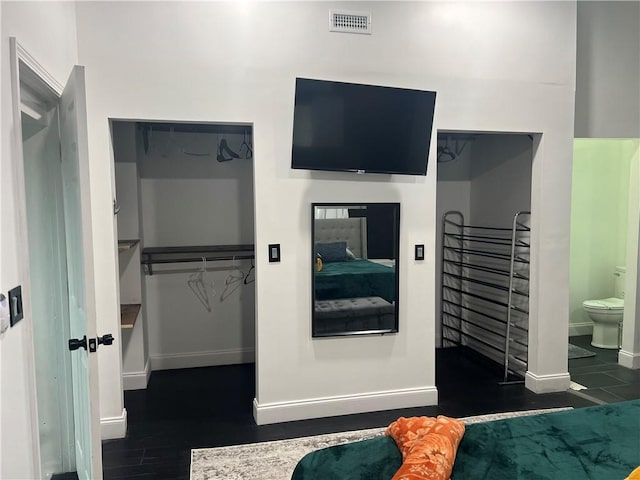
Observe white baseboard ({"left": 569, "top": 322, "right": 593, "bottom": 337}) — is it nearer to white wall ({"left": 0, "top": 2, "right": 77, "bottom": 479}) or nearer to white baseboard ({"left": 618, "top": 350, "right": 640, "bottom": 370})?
white baseboard ({"left": 618, "top": 350, "right": 640, "bottom": 370})

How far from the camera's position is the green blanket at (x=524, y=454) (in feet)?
5.11

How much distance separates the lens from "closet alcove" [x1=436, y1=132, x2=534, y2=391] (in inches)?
154

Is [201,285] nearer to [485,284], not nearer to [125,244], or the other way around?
[125,244]

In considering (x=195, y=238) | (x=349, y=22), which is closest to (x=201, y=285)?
(x=195, y=238)

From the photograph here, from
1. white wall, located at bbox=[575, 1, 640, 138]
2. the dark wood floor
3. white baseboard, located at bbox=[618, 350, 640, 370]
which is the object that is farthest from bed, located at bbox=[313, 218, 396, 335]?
white baseboard, located at bbox=[618, 350, 640, 370]

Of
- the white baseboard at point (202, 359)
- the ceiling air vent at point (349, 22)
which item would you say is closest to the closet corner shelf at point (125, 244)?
the white baseboard at point (202, 359)

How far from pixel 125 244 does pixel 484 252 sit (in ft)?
10.1

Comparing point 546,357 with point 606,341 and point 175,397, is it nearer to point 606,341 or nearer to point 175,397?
point 606,341

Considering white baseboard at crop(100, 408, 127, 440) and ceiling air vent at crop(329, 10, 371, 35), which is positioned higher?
ceiling air vent at crop(329, 10, 371, 35)

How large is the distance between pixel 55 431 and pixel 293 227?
5.90ft

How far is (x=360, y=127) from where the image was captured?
2969mm

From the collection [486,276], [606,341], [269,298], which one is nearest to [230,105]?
[269,298]

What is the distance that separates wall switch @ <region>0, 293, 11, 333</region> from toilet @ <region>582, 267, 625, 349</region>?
4.78 metres

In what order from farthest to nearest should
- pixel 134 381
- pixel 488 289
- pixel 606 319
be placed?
1. pixel 606 319
2. pixel 488 289
3. pixel 134 381
